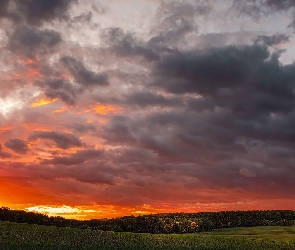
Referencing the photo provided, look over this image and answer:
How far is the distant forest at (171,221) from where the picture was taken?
70.1m

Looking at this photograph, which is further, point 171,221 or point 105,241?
point 171,221

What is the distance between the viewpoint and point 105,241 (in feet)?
197

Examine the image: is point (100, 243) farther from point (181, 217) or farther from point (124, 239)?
point (181, 217)

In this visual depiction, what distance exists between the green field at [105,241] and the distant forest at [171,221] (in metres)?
5.69

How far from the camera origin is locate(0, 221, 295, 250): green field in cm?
5850

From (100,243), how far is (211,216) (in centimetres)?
3554

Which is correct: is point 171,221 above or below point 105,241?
above

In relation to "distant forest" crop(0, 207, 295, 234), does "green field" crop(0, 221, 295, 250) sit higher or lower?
lower

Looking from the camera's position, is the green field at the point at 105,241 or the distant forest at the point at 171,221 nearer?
the green field at the point at 105,241

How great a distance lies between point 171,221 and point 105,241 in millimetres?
22557

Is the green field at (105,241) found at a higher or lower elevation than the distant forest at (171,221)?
lower

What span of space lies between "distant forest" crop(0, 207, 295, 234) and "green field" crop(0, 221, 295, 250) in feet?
18.7

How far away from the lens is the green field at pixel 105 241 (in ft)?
192

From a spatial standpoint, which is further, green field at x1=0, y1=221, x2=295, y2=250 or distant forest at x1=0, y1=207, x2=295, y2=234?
distant forest at x1=0, y1=207, x2=295, y2=234
